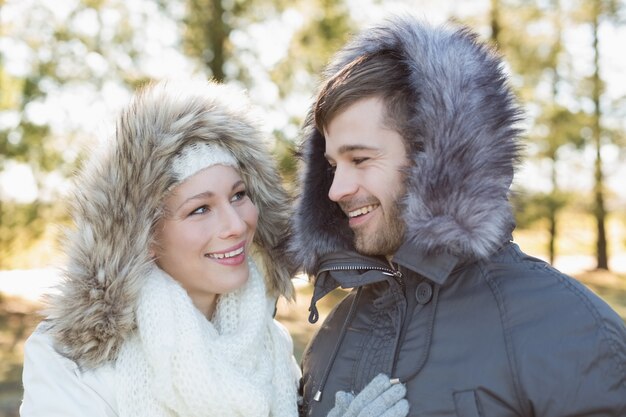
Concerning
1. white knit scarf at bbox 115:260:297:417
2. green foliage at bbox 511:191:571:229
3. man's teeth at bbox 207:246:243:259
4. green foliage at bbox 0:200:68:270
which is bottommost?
green foliage at bbox 511:191:571:229

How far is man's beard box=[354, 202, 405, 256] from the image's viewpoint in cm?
249

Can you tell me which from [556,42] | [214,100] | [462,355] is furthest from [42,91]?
[556,42]

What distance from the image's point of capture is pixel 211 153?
2902 millimetres

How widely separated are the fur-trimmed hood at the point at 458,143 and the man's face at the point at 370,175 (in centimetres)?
10

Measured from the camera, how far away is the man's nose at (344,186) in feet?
8.37

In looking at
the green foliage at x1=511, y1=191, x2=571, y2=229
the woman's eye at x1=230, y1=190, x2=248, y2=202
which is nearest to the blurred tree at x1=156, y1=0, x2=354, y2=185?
the green foliage at x1=511, y1=191, x2=571, y2=229

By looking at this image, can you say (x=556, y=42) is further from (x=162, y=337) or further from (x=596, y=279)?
(x=162, y=337)

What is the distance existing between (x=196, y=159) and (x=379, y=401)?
1305mm

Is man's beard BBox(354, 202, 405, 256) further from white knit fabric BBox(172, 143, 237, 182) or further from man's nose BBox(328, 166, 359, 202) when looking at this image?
white knit fabric BBox(172, 143, 237, 182)

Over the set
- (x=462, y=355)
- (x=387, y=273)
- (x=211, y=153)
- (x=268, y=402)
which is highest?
(x=211, y=153)

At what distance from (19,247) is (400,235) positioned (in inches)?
418

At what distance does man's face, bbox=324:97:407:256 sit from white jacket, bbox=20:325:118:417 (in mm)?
1150

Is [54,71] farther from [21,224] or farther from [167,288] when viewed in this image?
[167,288]

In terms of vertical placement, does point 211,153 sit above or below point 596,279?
above
